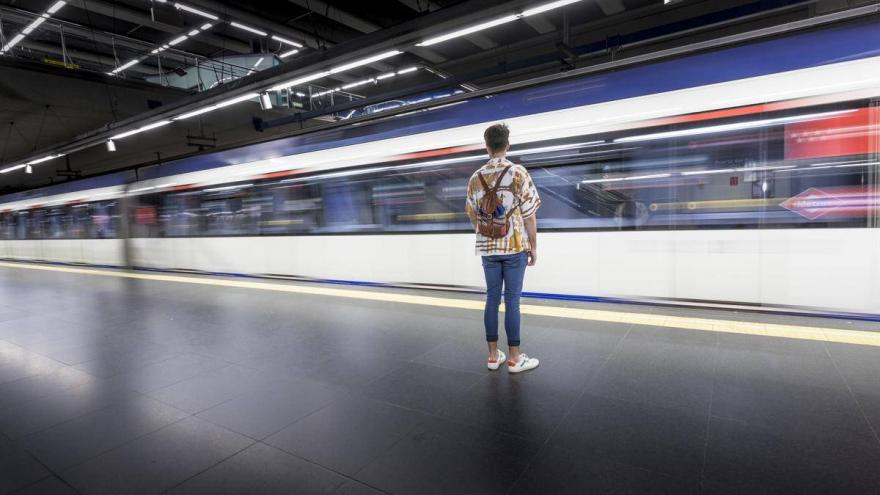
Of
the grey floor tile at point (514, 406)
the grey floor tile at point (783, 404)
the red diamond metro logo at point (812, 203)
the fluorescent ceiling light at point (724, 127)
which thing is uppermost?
the fluorescent ceiling light at point (724, 127)

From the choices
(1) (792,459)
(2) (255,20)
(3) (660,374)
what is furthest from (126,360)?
(2) (255,20)

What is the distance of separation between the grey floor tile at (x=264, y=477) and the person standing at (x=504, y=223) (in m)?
1.35

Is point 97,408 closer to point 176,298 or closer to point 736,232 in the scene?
point 176,298

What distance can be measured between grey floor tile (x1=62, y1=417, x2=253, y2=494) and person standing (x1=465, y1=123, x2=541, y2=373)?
1593 millimetres

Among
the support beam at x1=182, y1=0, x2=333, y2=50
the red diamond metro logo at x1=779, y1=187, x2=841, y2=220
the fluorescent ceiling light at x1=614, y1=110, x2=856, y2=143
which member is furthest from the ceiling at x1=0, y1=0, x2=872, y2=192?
the red diamond metro logo at x1=779, y1=187, x2=841, y2=220

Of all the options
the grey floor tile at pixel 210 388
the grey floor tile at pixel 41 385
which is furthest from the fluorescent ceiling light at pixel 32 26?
the grey floor tile at pixel 210 388

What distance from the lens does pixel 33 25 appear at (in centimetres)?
776

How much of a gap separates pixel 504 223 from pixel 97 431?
7.99 feet

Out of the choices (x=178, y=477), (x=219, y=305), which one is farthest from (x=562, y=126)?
(x=219, y=305)

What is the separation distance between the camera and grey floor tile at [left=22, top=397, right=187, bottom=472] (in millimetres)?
1971

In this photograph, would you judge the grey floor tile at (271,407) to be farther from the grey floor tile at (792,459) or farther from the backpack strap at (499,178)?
the grey floor tile at (792,459)

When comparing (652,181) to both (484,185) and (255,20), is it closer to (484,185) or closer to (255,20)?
(484,185)

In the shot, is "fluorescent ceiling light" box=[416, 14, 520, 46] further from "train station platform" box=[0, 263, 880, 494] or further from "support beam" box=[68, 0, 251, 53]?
"support beam" box=[68, 0, 251, 53]

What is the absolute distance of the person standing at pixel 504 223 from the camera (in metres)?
2.55
